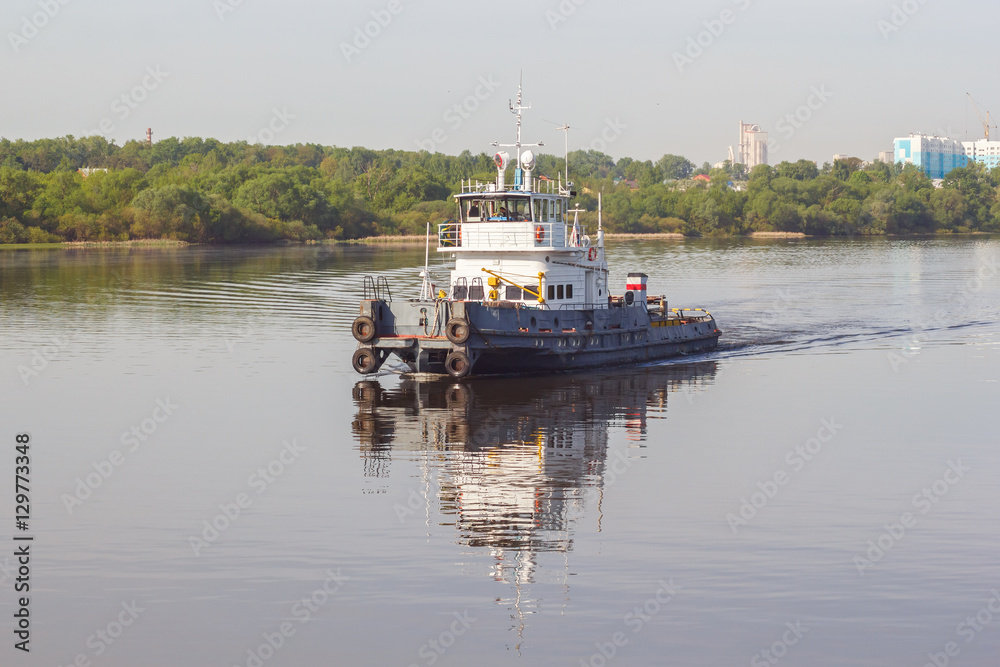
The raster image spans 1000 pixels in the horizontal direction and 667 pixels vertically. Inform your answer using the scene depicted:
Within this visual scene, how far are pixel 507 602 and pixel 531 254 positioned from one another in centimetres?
1963

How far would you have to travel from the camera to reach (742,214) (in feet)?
529

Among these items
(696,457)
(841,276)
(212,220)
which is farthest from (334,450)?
(212,220)

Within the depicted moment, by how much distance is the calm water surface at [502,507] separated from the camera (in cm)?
1385

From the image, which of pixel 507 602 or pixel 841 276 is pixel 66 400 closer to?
pixel 507 602

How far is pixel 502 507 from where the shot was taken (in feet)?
63.7
